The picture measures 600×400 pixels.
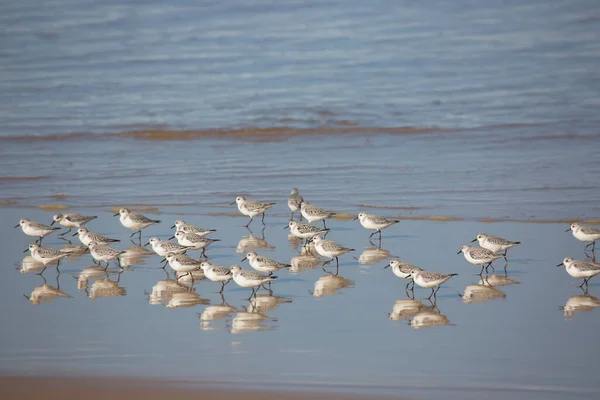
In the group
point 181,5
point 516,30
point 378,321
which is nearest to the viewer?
point 378,321

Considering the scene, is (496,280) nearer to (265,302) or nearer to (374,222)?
(374,222)

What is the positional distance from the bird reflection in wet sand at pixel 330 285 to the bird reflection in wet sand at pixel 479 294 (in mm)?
1168

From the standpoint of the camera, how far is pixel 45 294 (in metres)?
8.98

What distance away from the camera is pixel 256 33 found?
2955 centimetres

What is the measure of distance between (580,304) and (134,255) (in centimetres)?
512

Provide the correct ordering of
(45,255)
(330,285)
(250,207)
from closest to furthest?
(330,285) < (45,255) < (250,207)

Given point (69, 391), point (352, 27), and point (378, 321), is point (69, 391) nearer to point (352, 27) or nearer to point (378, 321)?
point (378, 321)

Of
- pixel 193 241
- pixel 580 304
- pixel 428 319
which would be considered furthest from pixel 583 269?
pixel 193 241

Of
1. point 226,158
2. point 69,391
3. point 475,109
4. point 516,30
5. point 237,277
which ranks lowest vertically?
point 69,391

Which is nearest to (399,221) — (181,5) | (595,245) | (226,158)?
(595,245)

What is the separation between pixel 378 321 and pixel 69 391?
2.73m

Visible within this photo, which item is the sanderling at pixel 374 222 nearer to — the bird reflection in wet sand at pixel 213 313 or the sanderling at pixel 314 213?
the sanderling at pixel 314 213

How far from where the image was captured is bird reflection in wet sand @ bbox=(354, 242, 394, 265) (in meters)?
10.2

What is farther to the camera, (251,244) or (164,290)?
(251,244)
